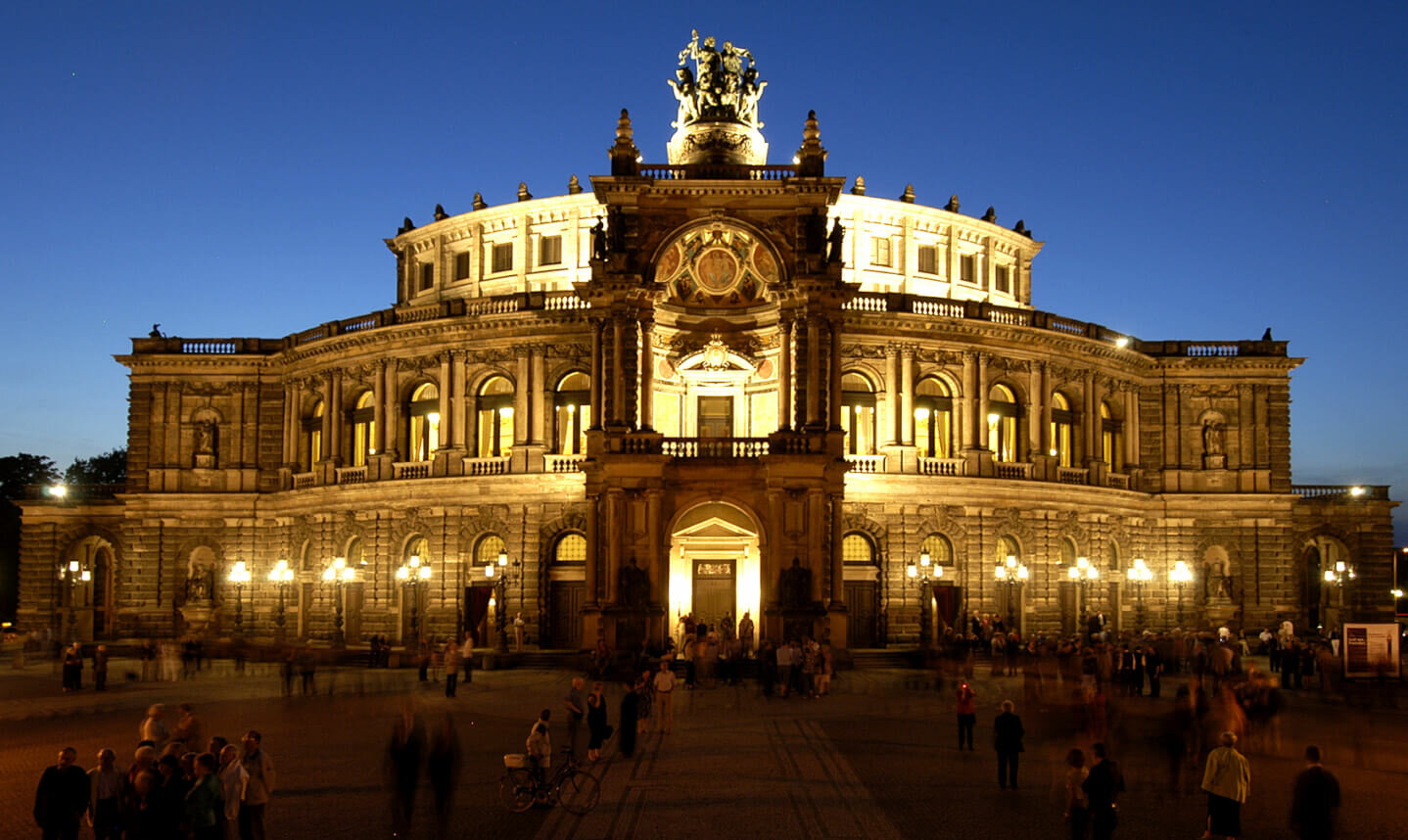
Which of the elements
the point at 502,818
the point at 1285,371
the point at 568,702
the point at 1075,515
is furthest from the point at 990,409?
the point at 502,818

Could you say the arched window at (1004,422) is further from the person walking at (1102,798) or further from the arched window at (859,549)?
the person walking at (1102,798)

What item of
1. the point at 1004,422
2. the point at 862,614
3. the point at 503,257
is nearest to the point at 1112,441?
the point at 1004,422

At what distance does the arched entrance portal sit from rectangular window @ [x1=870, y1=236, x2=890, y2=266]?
1859cm

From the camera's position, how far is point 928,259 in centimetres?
6388

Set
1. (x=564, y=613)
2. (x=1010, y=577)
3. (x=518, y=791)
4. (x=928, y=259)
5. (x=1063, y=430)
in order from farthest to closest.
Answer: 1. (x=928, y=259)
2. (x=1063, y=430)
3. (x=1010, y=577)
4. (x=564, y=613)
5. (x=518, y=791)

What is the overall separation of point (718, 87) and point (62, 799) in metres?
42.4

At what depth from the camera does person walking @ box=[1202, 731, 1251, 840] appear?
54.1 ft

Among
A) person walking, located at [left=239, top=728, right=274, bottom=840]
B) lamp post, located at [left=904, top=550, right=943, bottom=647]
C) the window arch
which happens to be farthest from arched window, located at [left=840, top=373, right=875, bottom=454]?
person walking, located at [left=239, top=728, right=274, bottom=840]

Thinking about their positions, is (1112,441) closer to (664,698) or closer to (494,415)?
(494,415)

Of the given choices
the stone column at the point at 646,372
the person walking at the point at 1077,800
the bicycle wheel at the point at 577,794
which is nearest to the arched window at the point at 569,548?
the stone column at the point at 646,372

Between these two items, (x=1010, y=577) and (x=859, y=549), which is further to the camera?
(x=1010, y=577)

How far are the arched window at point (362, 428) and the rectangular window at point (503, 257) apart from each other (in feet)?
28.8

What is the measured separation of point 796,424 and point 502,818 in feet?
96.4

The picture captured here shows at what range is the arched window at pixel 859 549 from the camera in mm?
53406
